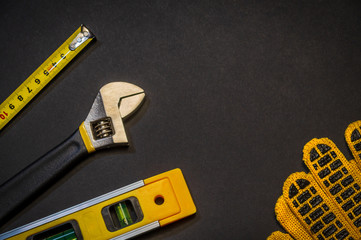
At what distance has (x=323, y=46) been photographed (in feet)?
3.34

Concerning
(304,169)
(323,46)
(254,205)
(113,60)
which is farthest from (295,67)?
(113,60)

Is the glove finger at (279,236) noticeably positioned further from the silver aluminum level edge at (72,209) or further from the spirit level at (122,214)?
the silver aluminum level edge at (72,209)

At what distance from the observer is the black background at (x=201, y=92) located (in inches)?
34.2

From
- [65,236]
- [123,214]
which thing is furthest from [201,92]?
[65,236]

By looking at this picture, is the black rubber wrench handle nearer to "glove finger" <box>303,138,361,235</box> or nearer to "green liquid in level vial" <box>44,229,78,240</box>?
"green liquid in level vial" <box>44,229,78,240</box>

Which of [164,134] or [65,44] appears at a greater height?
[65,44]

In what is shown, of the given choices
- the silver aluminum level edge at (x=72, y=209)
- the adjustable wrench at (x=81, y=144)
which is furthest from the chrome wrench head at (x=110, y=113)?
the silver aluminum level edge at (x=72, y=209)

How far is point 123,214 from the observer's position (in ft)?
2.69

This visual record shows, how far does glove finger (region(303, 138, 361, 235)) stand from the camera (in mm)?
855

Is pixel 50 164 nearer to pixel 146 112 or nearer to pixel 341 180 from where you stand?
pixel 146 112

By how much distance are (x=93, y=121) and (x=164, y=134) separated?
19cm

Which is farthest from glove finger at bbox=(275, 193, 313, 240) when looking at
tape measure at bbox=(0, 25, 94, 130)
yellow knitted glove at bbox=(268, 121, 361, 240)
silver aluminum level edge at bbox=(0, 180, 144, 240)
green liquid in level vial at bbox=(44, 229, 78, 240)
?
tape measure at bbox=(0, 25, 94, 130)

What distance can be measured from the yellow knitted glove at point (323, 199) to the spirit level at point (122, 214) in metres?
0.26

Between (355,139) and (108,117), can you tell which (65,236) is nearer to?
(108,117)
